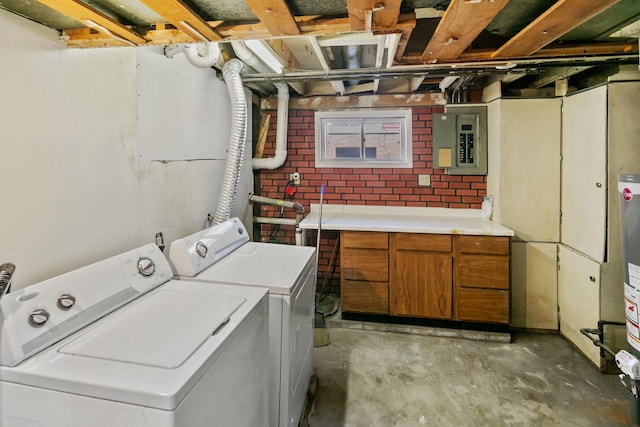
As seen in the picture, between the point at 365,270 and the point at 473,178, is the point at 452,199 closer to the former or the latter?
the point at 473,178

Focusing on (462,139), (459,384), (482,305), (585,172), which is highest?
(462,139)

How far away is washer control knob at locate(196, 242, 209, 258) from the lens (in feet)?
6.19

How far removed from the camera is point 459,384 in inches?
92.9

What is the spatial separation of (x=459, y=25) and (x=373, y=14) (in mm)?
533

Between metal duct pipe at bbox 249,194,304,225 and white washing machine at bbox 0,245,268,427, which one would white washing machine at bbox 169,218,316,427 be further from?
metal duct pipe at bbox 249,194,304,225

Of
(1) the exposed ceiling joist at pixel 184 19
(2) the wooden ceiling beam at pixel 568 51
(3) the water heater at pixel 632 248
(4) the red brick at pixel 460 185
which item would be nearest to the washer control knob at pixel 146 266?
(1) the exposed ceiling joist at pixel 184 19

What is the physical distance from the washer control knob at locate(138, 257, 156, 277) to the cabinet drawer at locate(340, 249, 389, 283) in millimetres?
1824

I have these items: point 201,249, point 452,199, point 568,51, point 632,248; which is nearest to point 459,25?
point 568,51

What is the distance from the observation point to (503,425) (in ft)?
6.52

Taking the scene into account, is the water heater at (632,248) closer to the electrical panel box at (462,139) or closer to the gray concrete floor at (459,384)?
the gray concrete floor at (459,384)

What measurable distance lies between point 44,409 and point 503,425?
2.24 m

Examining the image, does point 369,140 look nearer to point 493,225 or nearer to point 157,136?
point 493,225

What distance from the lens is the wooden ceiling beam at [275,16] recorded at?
1.21 m

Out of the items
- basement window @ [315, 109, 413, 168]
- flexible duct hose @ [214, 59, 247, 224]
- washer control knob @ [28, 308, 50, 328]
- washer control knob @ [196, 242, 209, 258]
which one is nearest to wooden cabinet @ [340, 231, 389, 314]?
basement window @ [315, 109, 413, 168]
